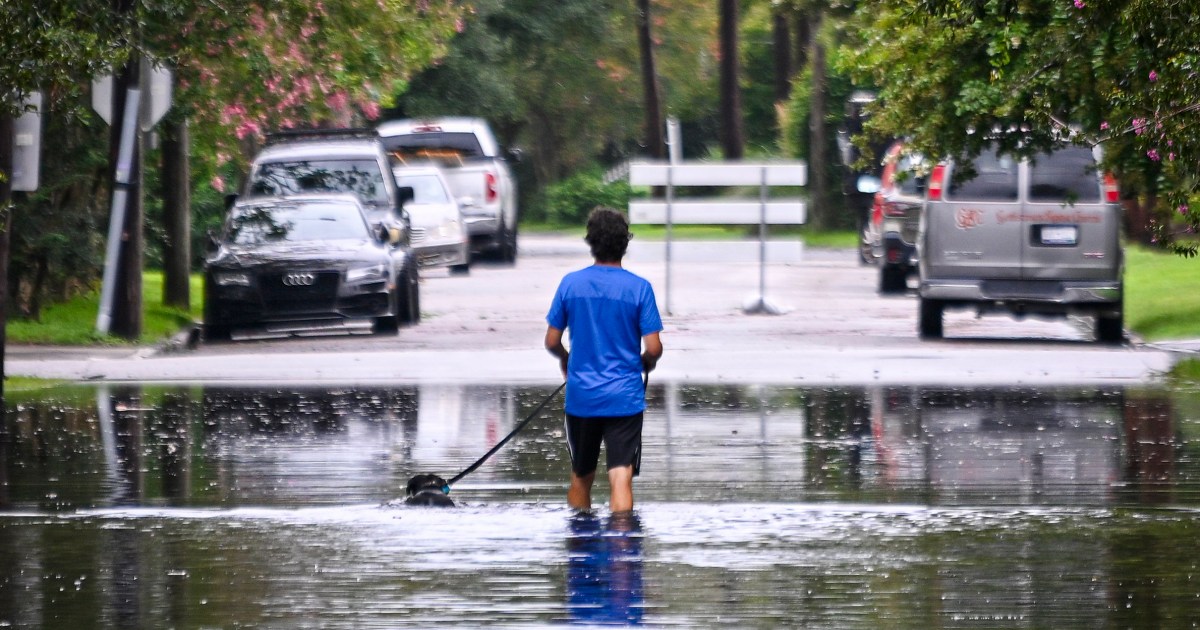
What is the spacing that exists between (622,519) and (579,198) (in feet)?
187

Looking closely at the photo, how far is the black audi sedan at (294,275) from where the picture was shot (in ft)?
71.5

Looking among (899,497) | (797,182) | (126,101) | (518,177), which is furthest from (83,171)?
(518,177)

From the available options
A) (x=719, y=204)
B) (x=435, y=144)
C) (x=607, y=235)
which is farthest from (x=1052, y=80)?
(x=435, y=144)

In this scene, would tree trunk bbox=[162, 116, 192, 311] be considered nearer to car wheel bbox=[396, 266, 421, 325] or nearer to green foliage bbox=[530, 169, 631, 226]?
car wheel bbox=[396, 266, 421, 325]

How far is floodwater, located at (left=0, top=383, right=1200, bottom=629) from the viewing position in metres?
8.00

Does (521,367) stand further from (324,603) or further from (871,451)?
(324,603)

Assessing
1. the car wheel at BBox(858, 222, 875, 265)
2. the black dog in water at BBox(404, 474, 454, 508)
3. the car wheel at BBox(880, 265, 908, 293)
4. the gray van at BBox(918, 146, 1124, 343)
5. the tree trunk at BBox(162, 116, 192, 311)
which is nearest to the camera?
the black dog in water at BBox(404, 474, 454, 508)

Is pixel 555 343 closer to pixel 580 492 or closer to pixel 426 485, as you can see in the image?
pixel 580 492

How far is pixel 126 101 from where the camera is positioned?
21.3 m

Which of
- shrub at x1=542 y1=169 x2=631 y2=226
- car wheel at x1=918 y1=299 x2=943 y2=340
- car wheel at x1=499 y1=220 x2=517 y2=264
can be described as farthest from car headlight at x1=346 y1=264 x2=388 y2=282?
shrub at x1=542 y1=169 x2=631 y2=226

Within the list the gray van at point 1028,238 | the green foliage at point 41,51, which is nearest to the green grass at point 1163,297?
the gray van at point 1028,238

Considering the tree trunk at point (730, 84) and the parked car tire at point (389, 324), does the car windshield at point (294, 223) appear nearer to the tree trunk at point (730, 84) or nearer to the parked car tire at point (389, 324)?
the parked car tire at point (389, 324)

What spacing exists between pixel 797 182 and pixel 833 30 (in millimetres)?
19335

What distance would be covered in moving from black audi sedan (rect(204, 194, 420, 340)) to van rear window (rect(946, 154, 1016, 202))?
590 cm
